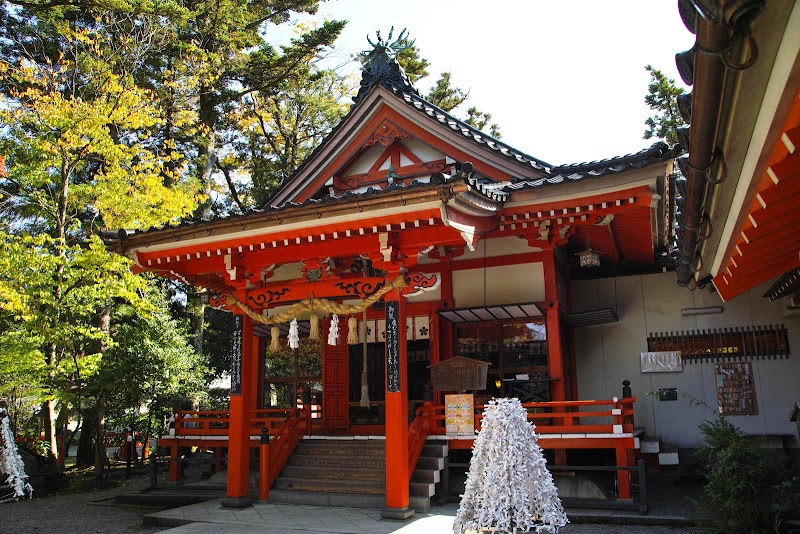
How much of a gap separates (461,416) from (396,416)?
4.49 feet

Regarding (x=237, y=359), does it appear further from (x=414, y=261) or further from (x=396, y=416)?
(x=414, y=261)

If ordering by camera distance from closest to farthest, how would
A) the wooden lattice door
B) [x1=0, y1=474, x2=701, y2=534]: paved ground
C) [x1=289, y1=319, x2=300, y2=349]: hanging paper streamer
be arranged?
[x1=0, y1=474, x2=701, y2=534]: paved ground → [x1=289, y1=319, x2=300, y2=349]: hanging paper streamer → the wooden lattice door

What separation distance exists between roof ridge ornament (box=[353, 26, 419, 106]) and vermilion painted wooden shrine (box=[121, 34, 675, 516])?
0.16 ft

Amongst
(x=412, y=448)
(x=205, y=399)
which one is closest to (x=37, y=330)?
(x=205, y=399)

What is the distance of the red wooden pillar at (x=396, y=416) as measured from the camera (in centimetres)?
814

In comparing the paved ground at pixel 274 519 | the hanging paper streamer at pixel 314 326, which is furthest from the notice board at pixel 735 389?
the hanging paper streamer at pixel 314 326

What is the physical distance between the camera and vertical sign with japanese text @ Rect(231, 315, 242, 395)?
970 cm

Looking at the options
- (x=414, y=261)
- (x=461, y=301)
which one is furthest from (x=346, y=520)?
(x=461, y=301)

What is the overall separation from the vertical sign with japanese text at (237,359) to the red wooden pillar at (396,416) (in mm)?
2699

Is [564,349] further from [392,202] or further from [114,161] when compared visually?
[114,161]

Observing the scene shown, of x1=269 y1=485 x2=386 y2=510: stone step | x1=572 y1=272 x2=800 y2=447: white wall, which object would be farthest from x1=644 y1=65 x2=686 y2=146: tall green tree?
x1=269 y1=485 x2=386 y2=510: stone step

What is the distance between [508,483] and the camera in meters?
5.57

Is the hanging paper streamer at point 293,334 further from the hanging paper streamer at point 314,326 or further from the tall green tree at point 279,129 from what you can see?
the tall green tree at point 279,129

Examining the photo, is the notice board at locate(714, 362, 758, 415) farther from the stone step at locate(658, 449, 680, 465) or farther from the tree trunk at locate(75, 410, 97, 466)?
the tree trunk at locate(75, 410, 97, 466)
